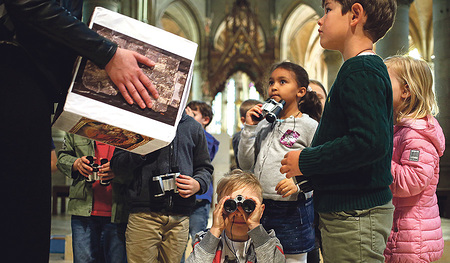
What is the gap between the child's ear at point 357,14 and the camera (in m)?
1.54

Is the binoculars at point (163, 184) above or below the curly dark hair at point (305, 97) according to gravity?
below

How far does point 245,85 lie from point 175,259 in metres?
22.9

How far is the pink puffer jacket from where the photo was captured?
1.99m

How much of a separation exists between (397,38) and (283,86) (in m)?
5.30

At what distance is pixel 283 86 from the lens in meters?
2.52

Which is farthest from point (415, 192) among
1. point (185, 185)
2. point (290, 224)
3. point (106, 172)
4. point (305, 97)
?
point (106, 172)

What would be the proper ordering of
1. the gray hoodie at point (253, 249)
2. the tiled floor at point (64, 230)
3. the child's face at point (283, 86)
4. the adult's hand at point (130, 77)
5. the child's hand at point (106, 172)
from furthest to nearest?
the tiled floor at point (64, 230)
the child's hand at point (106, 172)
the child's face at point (283, 86)
the gray hoodie at point (253, 249)
the adult's hand at point (130, 77)

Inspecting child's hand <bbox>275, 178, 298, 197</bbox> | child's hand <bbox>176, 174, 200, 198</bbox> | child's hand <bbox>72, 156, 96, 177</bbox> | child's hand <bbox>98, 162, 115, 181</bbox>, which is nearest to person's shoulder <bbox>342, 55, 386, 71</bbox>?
child's hand <bbox>275, 178, 298, 197</bbox>

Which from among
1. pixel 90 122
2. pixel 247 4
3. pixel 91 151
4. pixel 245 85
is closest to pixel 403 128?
pixel 90 122

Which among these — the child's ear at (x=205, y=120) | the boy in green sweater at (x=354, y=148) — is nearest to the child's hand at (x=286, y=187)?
the boy in green sweater at (x=354, y=148)

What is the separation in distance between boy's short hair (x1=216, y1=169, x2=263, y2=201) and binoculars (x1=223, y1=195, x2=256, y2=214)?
17cm

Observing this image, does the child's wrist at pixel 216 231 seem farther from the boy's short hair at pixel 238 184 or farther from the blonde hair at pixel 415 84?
the blonde hair at pixel 415 84

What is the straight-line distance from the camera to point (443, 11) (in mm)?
7172

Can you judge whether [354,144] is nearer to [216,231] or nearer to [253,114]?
[216,231]
